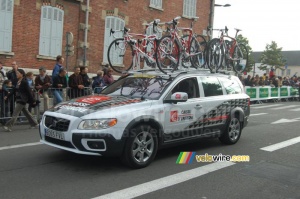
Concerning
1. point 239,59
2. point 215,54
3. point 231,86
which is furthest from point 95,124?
point 239,59

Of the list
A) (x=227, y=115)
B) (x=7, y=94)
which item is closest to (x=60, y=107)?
(x=227, y=115)

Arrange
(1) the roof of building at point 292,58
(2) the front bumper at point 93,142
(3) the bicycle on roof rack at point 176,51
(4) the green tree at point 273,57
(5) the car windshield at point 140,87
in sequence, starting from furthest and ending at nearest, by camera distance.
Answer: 1. (1) the roof of building at point 292,58
2. (4) the green tree at point 273,57
3. (3) the bicycle on roof rack at point 176,51
4. (5) the car windshield at point 140,87
5. (2) the front bumper at point 93,142

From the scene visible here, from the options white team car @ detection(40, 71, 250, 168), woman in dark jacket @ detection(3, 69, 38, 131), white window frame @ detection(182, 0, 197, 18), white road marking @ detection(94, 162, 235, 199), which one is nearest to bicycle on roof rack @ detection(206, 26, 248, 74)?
white team car @ detection(40, 71, 250, 168)

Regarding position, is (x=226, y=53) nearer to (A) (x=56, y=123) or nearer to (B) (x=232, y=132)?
(B) (x=232, y=132)

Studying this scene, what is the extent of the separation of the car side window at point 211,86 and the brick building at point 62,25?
10.4 meters

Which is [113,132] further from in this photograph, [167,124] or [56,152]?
[56,152]

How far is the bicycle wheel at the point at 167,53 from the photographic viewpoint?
7.82 m

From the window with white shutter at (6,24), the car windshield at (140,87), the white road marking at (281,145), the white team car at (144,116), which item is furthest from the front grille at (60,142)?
the window with white shutter at (6,24)

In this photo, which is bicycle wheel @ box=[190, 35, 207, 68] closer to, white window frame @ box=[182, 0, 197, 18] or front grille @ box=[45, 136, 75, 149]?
front grille @ box=[45, 136, 75, 149]

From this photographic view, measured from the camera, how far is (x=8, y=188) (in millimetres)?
4598

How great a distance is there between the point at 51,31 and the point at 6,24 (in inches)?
87.4

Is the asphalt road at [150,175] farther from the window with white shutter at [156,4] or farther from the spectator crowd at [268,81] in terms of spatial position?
the window with white shutter at [156,4]

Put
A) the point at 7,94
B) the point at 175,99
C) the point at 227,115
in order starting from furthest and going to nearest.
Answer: the point at 7,94
the point at 227,115
the point at 175,99

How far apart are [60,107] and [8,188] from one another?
5.31 feet
